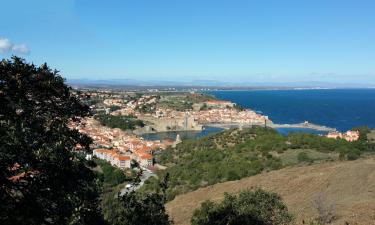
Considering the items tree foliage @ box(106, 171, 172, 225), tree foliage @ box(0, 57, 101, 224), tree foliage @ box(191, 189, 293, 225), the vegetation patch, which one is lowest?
the vegetation patch

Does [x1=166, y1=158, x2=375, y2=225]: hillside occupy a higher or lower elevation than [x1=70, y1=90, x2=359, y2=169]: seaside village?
Result: higher

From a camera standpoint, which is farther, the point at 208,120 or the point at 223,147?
the point at 208,120

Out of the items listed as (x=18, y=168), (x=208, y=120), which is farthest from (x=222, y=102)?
(x=18, y=168)

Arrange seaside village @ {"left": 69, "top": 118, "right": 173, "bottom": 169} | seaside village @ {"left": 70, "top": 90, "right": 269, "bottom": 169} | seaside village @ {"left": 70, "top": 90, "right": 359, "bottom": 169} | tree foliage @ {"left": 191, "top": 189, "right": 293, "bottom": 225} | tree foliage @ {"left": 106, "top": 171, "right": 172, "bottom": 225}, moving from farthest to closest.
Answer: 1. seaside village @ {"left": 70, "top": 90, "right": 269, "bottom": 169}
2. seaside village @ {"left": 70, "top": 90, "right": 359, "bottom": 169}
3. seaside village @ {"left": 69, "top": 118, "right": 173, "bottom": 169}
4. tree foliage @ {"left": 191, "top": 189, "right": 293, "bottom": 225}
5. tree foliage @ {"left": 106, "top": 171, "right": 172, "bottom": 225}

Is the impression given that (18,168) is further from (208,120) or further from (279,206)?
(208,120)

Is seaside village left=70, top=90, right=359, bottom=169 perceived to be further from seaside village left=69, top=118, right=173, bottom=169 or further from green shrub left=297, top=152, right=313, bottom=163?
green shrub left=297, top=152, right=313, bottom=163

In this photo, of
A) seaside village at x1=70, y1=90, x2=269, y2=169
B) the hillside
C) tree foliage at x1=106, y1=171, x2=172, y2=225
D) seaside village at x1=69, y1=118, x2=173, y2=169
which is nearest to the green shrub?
the hillside

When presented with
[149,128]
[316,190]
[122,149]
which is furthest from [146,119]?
[316,190]
